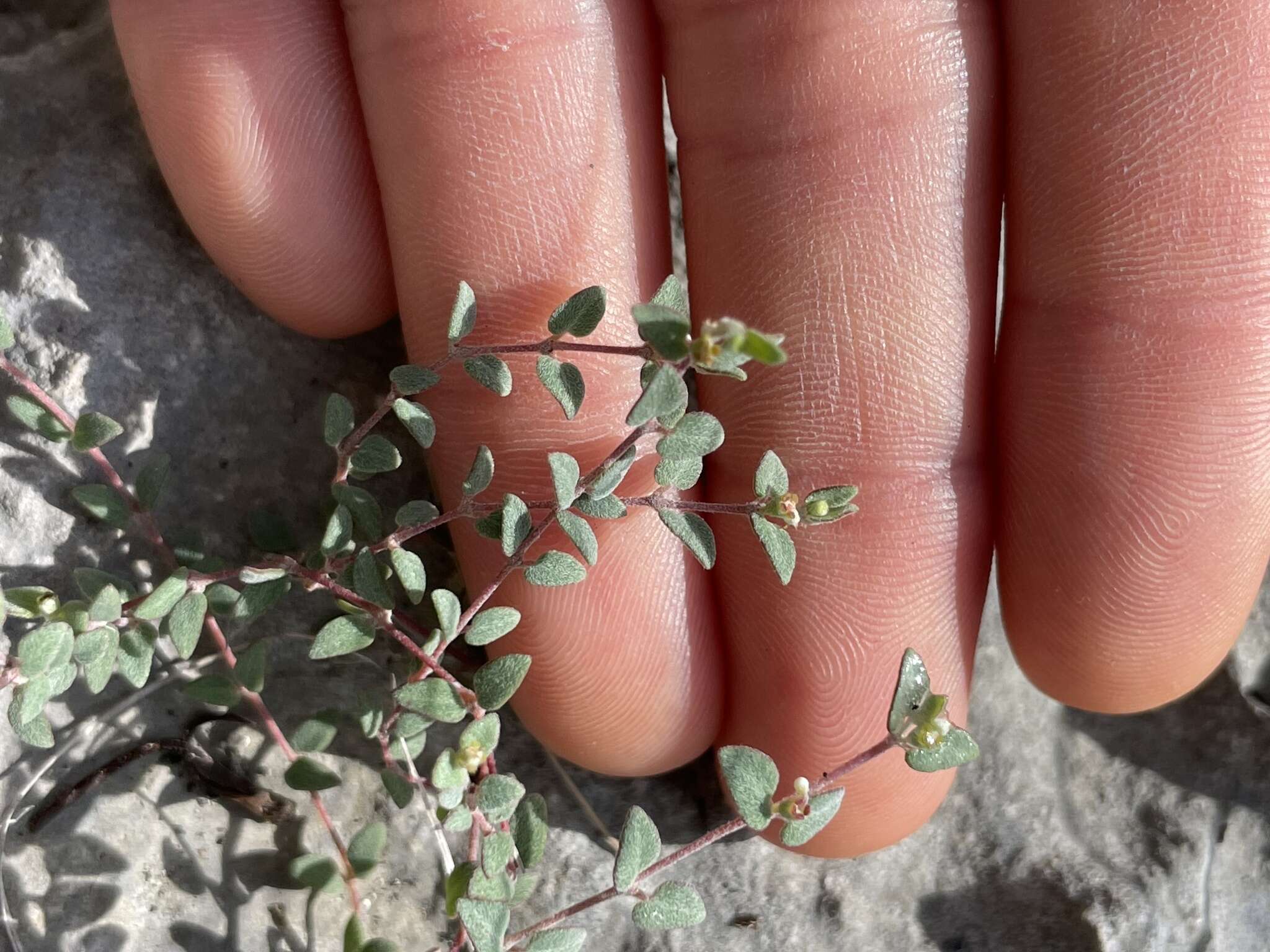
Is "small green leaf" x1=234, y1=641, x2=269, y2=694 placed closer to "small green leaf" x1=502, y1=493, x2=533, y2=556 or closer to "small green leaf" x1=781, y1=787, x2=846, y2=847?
"small green leaf" x1=502, y1=493, x2=533, y2=556

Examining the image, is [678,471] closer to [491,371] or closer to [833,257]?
[491,371]

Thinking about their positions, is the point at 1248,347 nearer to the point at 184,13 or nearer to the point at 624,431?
the point at 624,431

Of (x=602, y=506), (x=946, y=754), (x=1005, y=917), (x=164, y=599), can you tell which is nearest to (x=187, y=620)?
(x=164, y=599)

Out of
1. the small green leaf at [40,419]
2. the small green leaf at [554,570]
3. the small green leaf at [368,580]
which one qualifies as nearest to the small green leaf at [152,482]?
the small green leaf at [40,419]

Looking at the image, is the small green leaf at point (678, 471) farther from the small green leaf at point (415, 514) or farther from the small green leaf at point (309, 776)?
the small green leaf at point (309, 776)

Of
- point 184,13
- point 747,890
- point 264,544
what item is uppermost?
point 184,13

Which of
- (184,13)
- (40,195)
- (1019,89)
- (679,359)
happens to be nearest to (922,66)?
(1019,89)
